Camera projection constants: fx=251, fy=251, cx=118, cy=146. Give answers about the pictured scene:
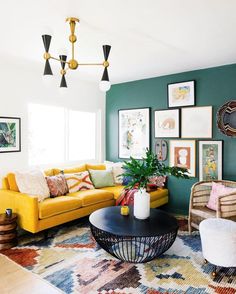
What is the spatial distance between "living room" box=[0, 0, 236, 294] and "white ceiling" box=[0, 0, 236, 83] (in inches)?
0.7

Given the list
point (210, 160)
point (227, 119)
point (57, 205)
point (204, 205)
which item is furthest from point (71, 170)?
point (227, 119)

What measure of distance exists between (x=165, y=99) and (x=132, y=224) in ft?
8.80

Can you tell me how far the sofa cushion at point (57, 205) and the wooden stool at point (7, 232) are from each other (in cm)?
36

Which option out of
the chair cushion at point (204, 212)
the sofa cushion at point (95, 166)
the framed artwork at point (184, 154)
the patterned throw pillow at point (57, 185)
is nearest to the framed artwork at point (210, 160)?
the framed artwork at point (184, 154)

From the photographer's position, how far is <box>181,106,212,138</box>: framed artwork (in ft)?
13.6

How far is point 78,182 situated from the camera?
4.20 metres

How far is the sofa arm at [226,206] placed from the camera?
314 centimetres

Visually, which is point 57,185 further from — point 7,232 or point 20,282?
point 20,282

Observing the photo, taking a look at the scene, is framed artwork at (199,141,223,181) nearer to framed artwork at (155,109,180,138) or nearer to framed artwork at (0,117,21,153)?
framed artwork at (155,109,180,138)

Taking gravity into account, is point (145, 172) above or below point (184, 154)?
below

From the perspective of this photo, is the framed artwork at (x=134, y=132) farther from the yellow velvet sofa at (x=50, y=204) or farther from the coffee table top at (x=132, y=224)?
the coffee table top at (x=132, y=224)

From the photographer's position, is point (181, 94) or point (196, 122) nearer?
point (196, 122)

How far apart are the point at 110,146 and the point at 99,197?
1.79 m

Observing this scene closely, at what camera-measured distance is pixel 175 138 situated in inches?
179
